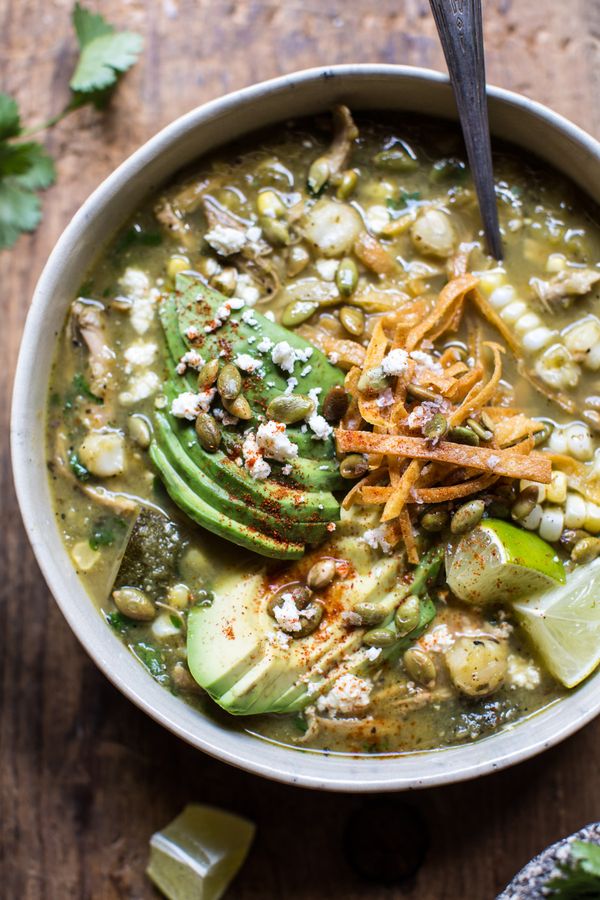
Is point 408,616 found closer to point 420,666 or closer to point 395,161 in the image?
point 420,666

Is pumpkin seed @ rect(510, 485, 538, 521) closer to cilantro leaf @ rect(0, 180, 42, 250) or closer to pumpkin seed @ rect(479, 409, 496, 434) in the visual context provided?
pumpkin seed @ rect(479, 409, 496, 434)

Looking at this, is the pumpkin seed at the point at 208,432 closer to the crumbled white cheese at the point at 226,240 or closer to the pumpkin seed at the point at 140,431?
the pumpkin seed at the point at 140,431

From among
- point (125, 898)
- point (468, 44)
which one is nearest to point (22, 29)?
point (468, 44)

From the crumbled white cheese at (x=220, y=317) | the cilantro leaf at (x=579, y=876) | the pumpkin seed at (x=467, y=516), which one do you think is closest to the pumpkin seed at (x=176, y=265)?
the crumbled white cheese at (x=220, y=317)

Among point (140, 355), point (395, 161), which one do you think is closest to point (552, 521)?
point (395, 161)

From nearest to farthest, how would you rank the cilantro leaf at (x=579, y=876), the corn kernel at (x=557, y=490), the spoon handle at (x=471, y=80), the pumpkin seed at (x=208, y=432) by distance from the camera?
the cilantro leaf at (x=579, y=876) → the spoon handle at (x=471, y=80) → the pumpkin seed at (x=208, y=432) → the corn kernel at (x=557, y=490)
